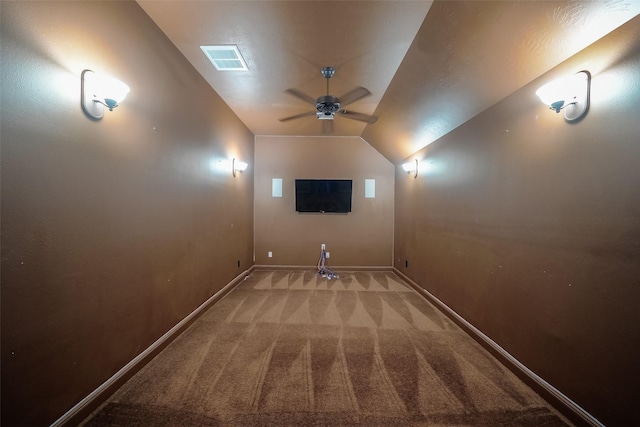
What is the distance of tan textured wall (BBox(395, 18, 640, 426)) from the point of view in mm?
1230

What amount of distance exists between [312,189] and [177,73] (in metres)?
3.13

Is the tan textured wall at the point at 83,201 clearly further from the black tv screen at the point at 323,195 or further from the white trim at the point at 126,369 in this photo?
the black tv screen at the point at 323,195

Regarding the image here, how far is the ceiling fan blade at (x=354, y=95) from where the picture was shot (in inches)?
117

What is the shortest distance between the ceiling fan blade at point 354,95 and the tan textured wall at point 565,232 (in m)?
1.32

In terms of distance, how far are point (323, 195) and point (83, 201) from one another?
3962 millimetres

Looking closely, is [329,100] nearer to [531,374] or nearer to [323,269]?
[531,374]

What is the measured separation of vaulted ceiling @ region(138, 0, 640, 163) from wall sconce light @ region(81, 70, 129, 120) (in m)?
0.89

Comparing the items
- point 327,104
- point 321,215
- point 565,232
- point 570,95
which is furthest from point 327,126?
point 565,232

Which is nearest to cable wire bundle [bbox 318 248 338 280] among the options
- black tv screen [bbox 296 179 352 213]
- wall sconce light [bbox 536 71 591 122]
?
black tv screen [bbox 296 179 352 213]

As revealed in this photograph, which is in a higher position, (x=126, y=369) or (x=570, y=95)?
(x=570, y=95)

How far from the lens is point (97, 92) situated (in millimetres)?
1478

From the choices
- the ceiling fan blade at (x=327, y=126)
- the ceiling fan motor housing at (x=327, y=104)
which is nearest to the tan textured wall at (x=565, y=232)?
the ceiling fan motor housing at (x=327, y=104)

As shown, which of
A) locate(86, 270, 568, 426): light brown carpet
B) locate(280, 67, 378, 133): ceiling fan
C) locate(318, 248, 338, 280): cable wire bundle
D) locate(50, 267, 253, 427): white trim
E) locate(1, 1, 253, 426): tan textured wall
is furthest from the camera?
locate(318, 248, 338, 280): cable wire bundle

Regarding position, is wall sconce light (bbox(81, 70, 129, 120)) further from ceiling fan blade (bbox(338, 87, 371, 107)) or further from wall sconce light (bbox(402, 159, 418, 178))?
wall sconce light (bbox(402, 159, 418, 178))
